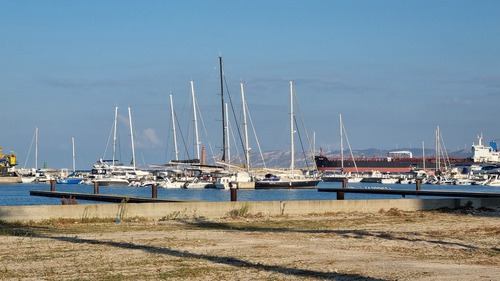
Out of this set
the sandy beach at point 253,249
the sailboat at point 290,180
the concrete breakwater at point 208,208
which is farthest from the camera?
the sailboat at point 290,180

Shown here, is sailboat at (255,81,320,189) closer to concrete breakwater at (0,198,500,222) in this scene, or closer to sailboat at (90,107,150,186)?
sailboat at (90,107,150,186)

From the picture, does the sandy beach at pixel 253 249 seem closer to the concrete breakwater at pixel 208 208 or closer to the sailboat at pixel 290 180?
the concrete breakwater at pixel 208 208

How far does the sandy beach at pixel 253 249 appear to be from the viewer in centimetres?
1428

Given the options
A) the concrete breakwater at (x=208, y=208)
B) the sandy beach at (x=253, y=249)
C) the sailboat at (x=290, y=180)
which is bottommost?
the sandy beach at (x=253, y=249)

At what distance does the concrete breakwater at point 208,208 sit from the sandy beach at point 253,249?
443 mm

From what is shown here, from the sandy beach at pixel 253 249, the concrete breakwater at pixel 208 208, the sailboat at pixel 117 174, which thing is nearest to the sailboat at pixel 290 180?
the sailboat at pixel 117 174

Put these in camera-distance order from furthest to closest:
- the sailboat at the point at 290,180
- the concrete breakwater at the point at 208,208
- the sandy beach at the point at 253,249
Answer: the sailboat at the point at 290,180 → the concrete breakwater at the point at 208,208 → the sandy beach at the point at 253,249

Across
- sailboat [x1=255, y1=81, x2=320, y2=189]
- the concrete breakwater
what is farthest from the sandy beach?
sailboat [x1=255, y1=81, x2=320, y2=189]

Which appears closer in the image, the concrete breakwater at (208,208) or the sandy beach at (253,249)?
the sandy beach at (253,249)

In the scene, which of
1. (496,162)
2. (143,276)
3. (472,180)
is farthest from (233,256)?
(496,162)

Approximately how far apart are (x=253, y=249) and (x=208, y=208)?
400 inches

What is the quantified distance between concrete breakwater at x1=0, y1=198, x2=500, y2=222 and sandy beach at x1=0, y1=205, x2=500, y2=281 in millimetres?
443

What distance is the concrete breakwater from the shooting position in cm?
2527

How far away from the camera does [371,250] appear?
1781cm
